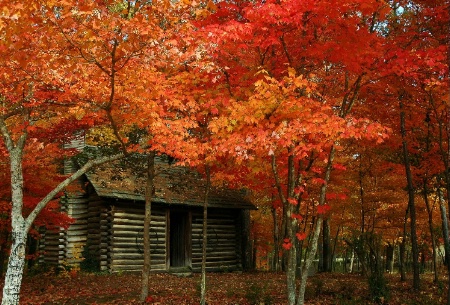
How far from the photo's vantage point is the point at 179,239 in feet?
77.0

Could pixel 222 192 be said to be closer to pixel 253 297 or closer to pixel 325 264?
pixel 325 264

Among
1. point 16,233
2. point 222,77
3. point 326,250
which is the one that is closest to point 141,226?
point 326,250

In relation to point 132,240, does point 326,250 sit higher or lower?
lower

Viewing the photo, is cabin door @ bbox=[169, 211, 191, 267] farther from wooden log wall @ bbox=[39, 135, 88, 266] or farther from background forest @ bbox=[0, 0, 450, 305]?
background forest @ bbox=[0, 0, 450, 305]

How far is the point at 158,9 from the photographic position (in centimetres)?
878

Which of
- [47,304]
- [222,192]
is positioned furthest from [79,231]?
[47,304]

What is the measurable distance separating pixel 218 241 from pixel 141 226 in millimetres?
4706

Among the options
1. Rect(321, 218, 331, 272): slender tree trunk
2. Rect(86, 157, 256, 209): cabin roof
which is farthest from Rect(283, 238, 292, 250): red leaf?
Rect(321, 218, 331, 272): slender tree trunk

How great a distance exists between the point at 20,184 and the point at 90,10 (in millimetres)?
5188

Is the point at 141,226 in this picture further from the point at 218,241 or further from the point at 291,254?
the point at 291,254

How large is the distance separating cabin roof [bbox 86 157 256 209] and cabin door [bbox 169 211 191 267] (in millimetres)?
1539

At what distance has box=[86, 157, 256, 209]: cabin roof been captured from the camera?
19078mm

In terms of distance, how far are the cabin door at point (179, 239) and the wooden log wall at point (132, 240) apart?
4.48 feet

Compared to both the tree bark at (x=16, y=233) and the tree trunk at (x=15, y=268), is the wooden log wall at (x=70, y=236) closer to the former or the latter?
the tree bark at (x=16, y=233)
